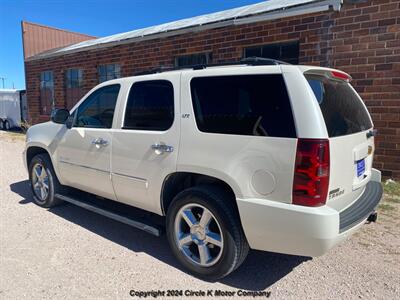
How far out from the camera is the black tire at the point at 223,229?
2783mm

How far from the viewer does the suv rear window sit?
259 cm

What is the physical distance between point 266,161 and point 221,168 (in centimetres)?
42

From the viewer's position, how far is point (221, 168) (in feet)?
9.07

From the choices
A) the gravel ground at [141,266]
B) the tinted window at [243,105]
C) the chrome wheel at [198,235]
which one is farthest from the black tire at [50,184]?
the tinted window at [243,105]

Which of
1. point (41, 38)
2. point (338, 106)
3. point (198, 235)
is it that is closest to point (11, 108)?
point (41, 38)

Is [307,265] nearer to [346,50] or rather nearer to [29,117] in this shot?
[346,50]

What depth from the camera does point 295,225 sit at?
8.01 ft

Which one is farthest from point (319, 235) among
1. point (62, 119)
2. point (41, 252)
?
point (62, 119)

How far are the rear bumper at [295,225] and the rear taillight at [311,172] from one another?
0.08 m

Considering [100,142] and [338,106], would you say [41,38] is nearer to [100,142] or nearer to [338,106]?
[100,142]

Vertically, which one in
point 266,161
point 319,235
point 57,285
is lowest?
point 57,285

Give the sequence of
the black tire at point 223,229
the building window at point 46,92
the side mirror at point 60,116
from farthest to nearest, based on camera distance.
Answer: the building window at point 46,92 → the side mirror at point 60,116 → the black tire at point 223,229

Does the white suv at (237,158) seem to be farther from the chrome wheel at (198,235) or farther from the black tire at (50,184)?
the black tire at (50,184)

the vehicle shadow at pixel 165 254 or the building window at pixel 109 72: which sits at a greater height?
the building window at pixel 109 72
